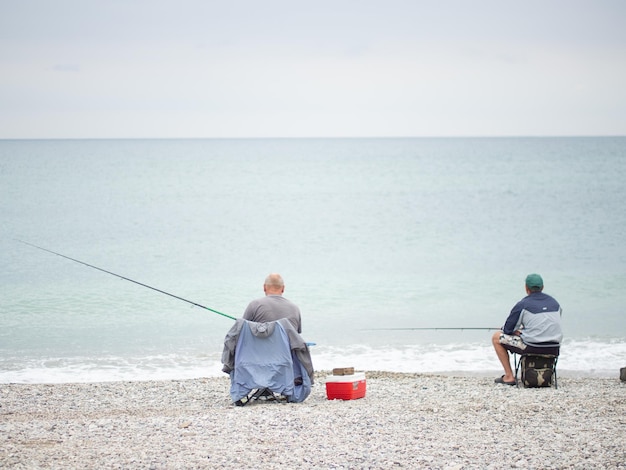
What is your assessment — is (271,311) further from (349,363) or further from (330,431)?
(349,363)

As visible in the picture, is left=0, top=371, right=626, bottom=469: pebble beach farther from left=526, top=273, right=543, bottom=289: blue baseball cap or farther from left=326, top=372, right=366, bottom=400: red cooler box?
left=526, top=273, right=543, bottom=289: blue baseball cap

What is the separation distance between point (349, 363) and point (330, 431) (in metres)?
4.39

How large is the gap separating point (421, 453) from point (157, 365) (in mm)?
5448

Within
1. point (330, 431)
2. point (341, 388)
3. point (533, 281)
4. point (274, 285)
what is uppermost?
point (533, 281)

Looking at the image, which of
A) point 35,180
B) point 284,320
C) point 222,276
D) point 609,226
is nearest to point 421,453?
point 284,320

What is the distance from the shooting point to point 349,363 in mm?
9570

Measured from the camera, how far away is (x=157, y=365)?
9.61 meters

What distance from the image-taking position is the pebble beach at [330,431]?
4594mm

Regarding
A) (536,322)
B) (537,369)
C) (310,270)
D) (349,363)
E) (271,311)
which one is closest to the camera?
(271,311)

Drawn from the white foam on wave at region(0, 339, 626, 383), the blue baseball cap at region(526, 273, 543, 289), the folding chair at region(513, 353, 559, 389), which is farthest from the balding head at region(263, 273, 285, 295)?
the white foam on wave at region(0, 339, 626, 383)

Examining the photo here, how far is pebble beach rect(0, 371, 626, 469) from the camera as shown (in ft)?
15.1

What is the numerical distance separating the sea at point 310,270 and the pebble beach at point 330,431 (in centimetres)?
177

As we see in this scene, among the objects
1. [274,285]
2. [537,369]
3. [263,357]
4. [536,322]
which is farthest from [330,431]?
[537,369]

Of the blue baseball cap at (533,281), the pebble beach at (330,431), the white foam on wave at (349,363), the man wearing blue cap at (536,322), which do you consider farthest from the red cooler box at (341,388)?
the white foam on wave at (349,363)
